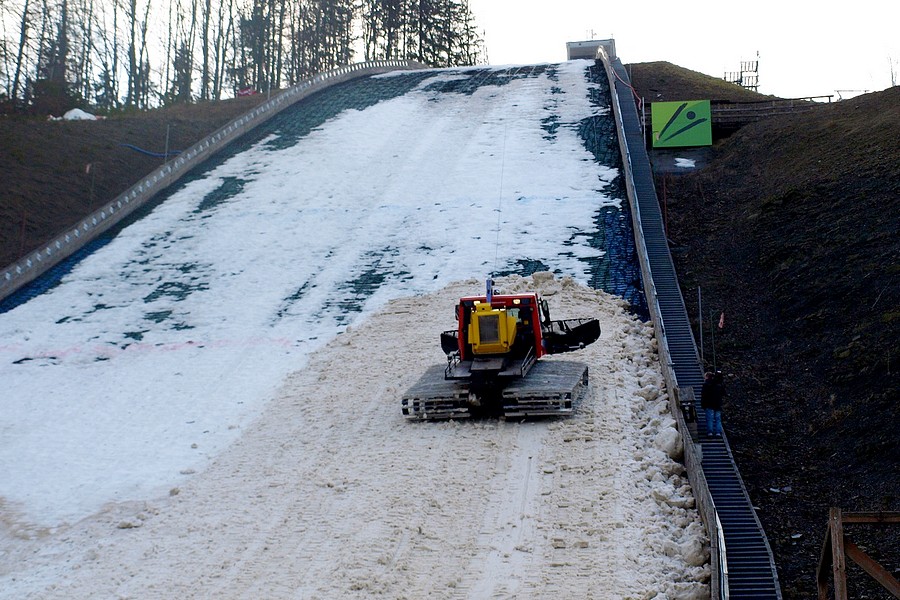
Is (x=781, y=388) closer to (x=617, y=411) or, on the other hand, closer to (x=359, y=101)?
(x=617, y=411)

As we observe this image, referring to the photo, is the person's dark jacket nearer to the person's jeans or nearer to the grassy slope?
the person's jeans

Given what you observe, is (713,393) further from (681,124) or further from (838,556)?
(681,124)

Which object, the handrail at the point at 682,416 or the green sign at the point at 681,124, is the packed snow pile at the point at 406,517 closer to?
the handrail at the point at 682,416

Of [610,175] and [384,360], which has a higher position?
[610,175]

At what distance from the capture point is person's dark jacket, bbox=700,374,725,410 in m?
16.1

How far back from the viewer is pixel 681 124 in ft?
117

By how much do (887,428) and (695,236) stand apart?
12.9m

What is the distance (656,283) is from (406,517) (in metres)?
11.7

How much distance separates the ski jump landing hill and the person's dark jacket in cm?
23

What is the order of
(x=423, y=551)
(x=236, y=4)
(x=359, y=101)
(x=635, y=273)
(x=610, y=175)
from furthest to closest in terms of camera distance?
(x=236, y=4), (x=359, y=101), (x=610, y=175), (x=635, y=273), (x=423, y=551)

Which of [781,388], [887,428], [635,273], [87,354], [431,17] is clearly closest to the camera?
[887,428]

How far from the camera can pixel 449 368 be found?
17828mm

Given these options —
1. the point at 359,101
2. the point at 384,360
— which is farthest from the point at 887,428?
the point at 359,101

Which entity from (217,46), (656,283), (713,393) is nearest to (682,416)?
(713,393)
